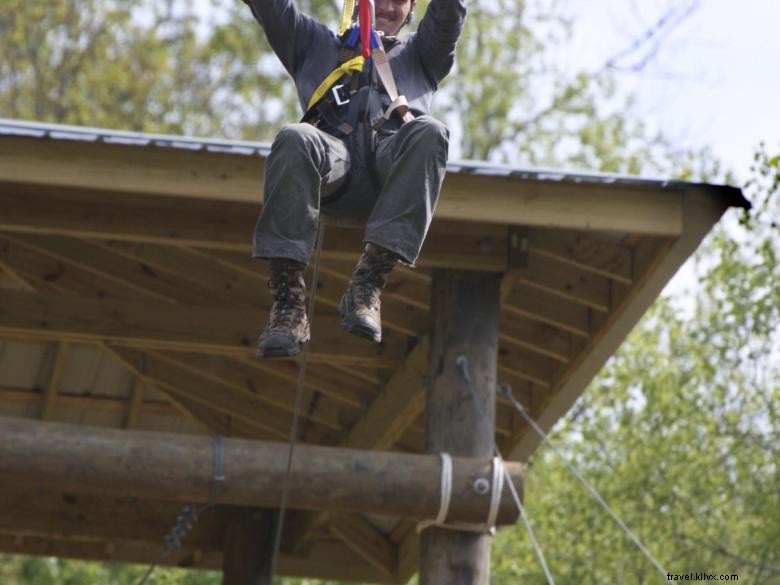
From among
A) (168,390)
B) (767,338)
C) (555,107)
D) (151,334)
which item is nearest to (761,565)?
(767,338)

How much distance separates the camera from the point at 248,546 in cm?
1145

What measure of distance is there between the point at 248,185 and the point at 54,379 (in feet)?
15.3

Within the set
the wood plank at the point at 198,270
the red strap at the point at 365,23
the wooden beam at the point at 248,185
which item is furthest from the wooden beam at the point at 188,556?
the red strap at the point at 365,23

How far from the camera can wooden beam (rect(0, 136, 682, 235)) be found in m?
8.05

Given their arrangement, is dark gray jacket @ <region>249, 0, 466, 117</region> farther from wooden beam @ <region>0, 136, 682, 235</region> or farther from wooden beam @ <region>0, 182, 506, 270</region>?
wooden beam @ <region>0, 182, 506, 270</region>

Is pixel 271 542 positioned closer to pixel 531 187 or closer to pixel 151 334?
pixel 151 334

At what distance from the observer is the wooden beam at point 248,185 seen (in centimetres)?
805

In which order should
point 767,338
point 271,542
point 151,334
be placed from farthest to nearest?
point 767,338 < point 271,542 < point 151,334

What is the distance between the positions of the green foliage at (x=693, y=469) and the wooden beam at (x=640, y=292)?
6.25m

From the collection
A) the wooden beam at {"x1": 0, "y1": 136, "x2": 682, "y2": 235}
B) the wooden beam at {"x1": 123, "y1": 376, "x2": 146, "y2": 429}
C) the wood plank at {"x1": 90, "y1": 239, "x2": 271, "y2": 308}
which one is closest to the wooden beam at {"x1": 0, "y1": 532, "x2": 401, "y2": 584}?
the wooden beam at {"x1": 123, "y1": 376, "x2": 146, "y2": 429}

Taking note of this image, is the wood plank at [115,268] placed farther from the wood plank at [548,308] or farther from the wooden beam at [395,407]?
the wood plank at [548,308]

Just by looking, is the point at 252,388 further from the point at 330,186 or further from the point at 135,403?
the point at 330,186

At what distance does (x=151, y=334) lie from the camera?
9797 millimetres

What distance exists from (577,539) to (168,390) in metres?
7.12
